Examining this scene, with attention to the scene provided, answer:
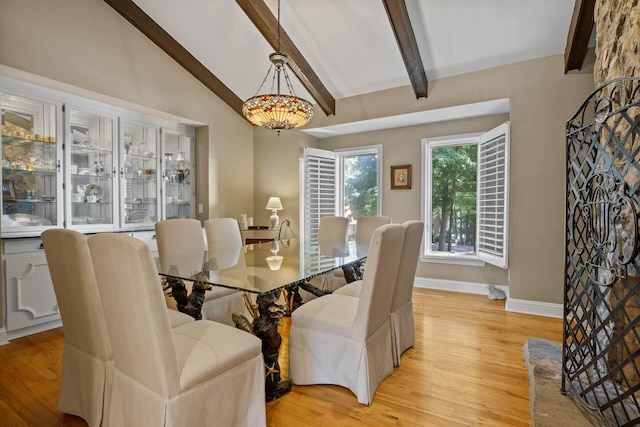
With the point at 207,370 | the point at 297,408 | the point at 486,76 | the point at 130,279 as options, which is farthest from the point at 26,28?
the point at 486,76

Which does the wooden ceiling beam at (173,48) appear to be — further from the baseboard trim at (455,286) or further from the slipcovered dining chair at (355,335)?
the baseboard trim at (455,286)

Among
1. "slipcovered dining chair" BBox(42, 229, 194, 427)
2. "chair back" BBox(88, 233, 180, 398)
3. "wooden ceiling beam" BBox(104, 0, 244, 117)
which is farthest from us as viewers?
"wooden ceiling beam" BBox(104, 0, 244, 117)

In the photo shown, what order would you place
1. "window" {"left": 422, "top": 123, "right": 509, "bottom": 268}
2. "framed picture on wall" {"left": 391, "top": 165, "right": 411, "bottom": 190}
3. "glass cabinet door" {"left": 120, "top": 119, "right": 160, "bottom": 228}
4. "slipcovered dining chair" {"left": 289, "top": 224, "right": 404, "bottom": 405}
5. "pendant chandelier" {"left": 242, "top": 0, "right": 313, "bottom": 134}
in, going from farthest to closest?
"framed picture on wall" {"left": 391, "top": 165, "right": 411, "bottom": 190} < "window" {"left": 422, "top": 123, "right": 509, "bottom": 268} < "glass cabinet door" {"left": 120, "top": 119, "right": 160, "bottom": 228} < "pendant chandelier" {"left": 242, "top": 0, "right": 313, "bottom": 134} < "slipcovered dining chair" {"left": 289, "top": 224, "right": 404, "bottom": 405}

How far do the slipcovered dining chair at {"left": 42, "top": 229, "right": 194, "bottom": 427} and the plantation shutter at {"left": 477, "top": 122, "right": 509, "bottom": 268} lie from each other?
3776 mm

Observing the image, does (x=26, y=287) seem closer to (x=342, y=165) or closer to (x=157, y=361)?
(x=157, y=361)

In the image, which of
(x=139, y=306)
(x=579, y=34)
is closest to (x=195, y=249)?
(x=139, y=306)

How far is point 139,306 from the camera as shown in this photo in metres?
1.25

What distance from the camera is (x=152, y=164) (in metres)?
4.25

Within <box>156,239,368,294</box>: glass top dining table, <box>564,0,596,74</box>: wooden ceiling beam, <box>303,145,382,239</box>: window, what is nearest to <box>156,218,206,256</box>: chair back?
<box>156,239,368,294</box>: glass top dining table

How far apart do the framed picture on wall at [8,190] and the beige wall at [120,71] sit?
3.21ft

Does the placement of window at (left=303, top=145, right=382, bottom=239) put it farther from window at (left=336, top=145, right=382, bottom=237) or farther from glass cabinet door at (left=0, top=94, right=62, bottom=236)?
glass cabinet door at (left=0, top=94, right=62, bottom=236)

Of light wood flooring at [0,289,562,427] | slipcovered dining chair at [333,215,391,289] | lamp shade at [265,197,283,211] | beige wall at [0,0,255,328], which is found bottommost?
light wood flooring at [0,289,562,427]

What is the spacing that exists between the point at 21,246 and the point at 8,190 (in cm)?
56

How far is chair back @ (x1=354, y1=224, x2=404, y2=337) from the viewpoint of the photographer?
1826 mm
